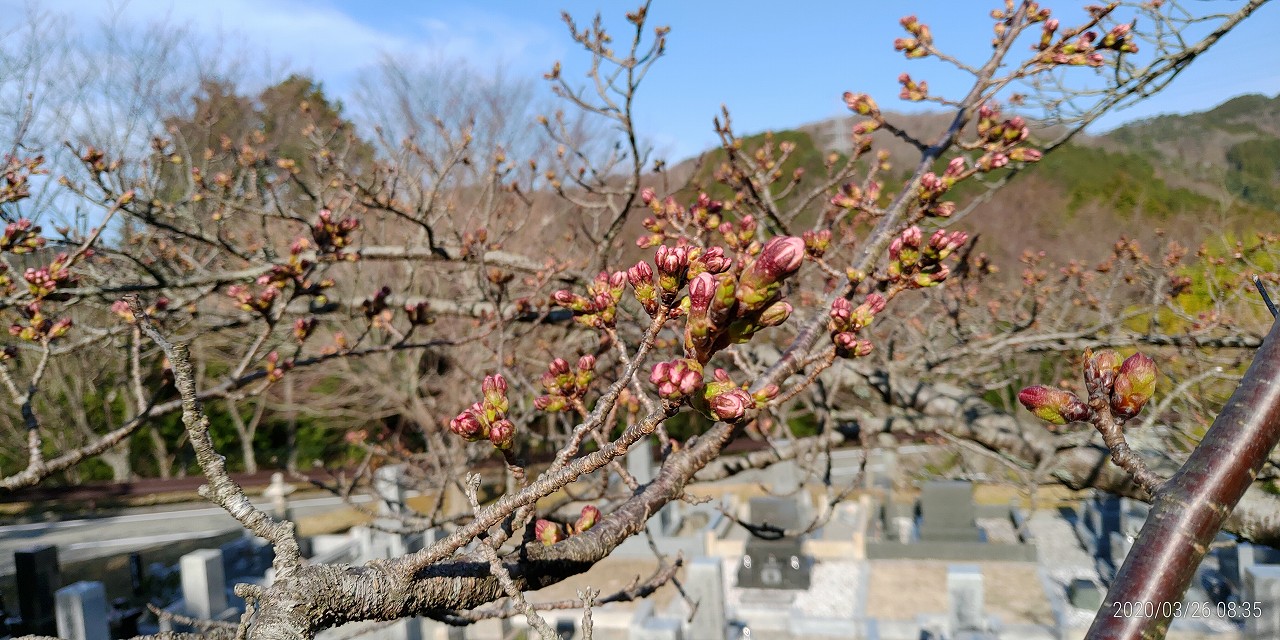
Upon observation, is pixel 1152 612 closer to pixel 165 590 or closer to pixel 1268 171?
pixel 165 590

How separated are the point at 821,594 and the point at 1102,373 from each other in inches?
324

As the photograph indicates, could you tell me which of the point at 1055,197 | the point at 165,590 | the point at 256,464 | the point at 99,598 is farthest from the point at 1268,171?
the point at 256,464

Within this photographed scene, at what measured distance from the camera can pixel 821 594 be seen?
842 centimetres

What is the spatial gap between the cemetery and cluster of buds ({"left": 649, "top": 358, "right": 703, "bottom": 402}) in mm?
4780

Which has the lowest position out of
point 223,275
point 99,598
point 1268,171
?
point 99,598

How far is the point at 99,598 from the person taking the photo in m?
5.55

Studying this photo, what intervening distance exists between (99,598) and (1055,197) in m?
→ 18.2

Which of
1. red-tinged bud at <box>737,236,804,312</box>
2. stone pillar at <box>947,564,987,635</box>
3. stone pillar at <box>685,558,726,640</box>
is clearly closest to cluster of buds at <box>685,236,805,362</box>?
red-tinged bud at <box>737,236,804,312</box>

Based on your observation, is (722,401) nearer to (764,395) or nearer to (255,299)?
(764,395)

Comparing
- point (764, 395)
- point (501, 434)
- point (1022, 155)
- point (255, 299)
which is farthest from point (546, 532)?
point (1022, 155)

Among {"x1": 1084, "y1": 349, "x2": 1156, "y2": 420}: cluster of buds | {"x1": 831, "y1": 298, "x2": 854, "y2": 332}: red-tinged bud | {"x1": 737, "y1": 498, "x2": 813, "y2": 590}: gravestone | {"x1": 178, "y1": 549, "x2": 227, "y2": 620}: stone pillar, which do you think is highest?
{"x1": 831, "y1": 298, "x2": 854, "y2": 332}: red-tinged bud

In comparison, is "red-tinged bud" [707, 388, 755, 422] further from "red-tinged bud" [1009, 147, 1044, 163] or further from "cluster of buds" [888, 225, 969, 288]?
"red-tinged bud" [1009, 147, 1044, 163]

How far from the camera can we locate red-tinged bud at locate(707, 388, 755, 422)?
838mm

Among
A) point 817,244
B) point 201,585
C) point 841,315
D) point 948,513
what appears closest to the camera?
point 841,315
